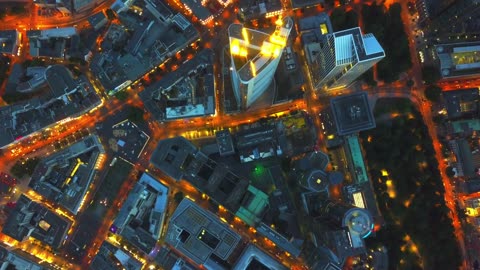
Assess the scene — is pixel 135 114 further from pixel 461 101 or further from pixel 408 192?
pixel 461 101

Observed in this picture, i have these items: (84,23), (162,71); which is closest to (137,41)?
(162,71)

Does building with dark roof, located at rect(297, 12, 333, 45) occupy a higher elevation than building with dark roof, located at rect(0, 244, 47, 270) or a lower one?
higher

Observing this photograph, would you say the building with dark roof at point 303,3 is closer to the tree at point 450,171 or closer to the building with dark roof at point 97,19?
the building with dark roof at point 97,19

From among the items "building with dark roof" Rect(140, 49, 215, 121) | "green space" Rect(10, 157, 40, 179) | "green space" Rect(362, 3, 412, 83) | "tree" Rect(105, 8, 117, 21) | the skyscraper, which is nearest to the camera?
the skyscraper

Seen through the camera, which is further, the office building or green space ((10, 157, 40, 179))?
green space ((10, 157, 40, 179))

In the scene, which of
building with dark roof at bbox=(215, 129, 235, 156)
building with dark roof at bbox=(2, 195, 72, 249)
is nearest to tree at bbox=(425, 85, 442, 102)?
building with dark roof at bbox=(215, 129, 235, 156)

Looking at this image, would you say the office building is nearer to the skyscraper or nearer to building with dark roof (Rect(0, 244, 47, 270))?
the skyscraper
